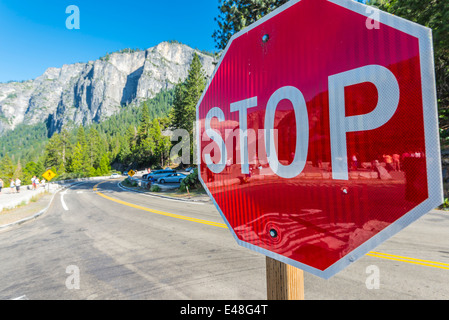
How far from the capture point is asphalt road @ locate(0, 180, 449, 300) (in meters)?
3.59

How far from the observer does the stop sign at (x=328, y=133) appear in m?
0.60

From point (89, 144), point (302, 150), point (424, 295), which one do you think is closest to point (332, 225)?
point (302, 150)

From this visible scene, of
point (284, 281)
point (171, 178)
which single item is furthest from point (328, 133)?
point (171, 178)

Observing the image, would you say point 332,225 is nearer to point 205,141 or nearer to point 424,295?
point 205,141

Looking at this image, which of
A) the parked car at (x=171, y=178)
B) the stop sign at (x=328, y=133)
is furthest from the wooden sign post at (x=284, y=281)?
the parked car at (x=171, y=178)

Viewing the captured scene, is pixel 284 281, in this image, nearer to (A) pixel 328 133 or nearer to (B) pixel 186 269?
(A) pixel 328 133

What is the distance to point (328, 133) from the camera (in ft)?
2.56

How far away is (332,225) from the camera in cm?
77

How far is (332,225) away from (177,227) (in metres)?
8.18

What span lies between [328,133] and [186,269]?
15.2 feet

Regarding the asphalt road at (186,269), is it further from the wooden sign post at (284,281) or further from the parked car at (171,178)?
the parked car at (171,178)

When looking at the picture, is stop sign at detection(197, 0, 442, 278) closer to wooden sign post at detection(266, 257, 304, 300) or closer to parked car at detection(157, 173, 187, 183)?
Answer: wooden sign post at detection(266, 257, 304, 300)

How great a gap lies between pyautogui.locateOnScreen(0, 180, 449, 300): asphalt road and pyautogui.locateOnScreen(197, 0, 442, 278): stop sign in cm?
317

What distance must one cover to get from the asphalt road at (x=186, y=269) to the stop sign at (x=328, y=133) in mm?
3170
